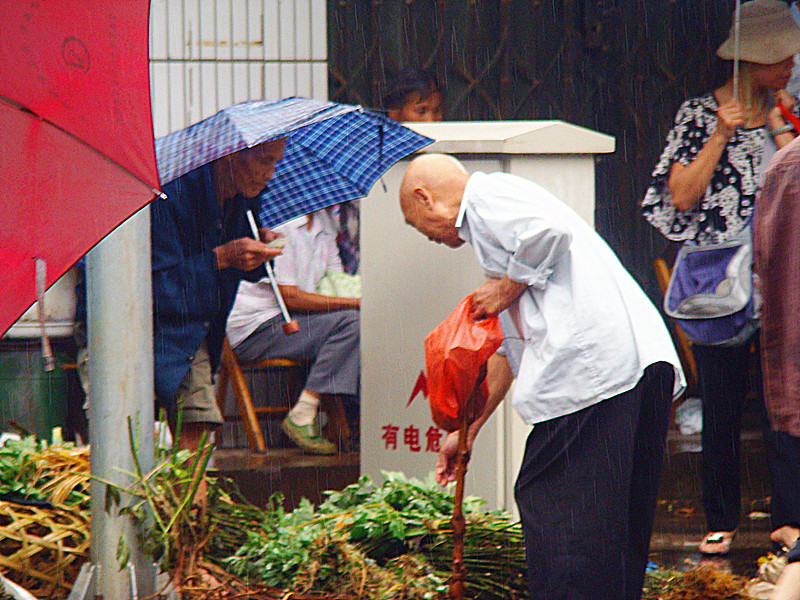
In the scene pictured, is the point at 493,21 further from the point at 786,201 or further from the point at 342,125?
the point at 786,201

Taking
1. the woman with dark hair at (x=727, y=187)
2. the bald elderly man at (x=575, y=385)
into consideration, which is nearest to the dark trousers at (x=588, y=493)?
the bald elderly man at (x=575, y=385)

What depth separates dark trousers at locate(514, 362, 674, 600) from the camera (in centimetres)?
312

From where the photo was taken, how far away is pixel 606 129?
793 centimetres

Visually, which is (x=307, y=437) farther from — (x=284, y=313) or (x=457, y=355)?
(x=457, y=355)

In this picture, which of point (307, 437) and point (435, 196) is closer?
point (435, 196)

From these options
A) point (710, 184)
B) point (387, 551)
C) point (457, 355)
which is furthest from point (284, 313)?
point (457, 355)

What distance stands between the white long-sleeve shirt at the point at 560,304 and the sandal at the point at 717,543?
1614 millimetres

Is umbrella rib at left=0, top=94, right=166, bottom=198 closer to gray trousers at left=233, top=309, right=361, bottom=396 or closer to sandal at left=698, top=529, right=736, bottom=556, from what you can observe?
sandal at left=698, top=529, right=736, bottom=556

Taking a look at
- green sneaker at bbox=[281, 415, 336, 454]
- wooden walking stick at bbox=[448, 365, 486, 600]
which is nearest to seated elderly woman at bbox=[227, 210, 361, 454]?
green sneaker at bbox=[281, 415, 336, 454]

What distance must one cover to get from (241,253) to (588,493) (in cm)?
177

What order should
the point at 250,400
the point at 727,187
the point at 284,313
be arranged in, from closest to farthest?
the point at 727,187
the point at 284,313
the point at 250,400

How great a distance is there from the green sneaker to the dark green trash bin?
133cm

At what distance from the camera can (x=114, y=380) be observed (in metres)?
3.25

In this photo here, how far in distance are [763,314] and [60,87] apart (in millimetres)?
1885
